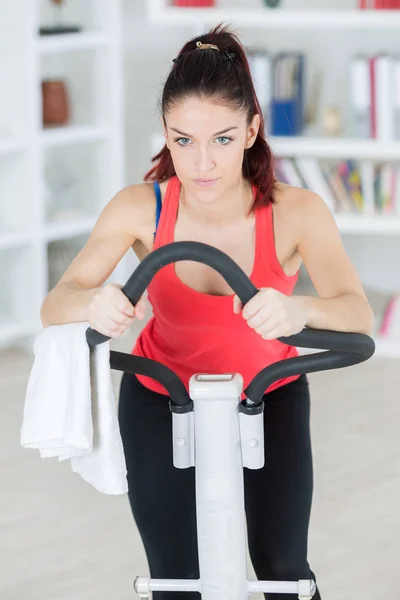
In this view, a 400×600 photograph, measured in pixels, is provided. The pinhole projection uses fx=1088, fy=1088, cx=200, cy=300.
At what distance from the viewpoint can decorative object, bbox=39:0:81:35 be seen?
13.0ft

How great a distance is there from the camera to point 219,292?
74.5 inches

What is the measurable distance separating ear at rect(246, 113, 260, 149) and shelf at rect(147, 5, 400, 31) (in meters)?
2.25

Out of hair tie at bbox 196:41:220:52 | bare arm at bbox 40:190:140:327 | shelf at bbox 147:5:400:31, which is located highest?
hair tie at bbox 196:41:220:52

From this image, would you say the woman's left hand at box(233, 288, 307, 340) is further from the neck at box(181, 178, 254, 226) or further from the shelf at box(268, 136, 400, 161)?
the shelf at box(268, 136, 400, 161)

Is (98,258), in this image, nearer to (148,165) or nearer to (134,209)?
(134,209)

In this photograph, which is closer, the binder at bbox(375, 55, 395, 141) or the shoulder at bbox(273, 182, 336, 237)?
the shoulder at bbox(273, 182, 336, 237)

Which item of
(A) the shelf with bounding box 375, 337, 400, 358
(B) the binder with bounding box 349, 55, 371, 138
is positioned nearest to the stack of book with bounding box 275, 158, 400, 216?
(B) the binder with bounding box 349, 55, 371, 138

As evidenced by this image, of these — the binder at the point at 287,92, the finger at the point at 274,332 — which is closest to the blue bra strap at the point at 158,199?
the finger at the point at 274,332

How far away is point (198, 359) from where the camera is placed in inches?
73.7

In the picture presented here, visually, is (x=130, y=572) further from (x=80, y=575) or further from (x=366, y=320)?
(x=366, y=320)

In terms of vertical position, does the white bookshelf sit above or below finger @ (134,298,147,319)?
above

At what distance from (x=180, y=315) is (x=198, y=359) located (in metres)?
0.08

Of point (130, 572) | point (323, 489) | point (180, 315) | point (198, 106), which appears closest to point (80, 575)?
point (130, 572)

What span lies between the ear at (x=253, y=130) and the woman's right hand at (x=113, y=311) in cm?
45
